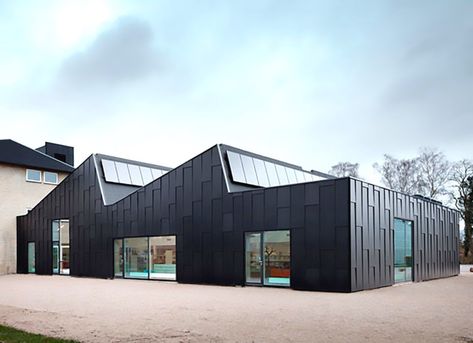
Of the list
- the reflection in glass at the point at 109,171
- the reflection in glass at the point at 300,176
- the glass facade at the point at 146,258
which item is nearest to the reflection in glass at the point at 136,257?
the glass facade at the point at 146,258

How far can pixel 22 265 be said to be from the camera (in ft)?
95.2

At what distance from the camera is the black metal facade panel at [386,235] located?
1538cm

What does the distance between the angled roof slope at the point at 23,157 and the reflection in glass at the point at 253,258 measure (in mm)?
19026

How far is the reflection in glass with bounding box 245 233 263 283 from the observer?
17.1 meters

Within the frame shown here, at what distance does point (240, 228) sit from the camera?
1773 centimetres

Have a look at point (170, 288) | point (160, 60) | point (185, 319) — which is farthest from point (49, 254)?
point (185, 319)

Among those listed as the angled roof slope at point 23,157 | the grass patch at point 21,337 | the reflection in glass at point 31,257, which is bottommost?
the reflection in glass at point 31,257

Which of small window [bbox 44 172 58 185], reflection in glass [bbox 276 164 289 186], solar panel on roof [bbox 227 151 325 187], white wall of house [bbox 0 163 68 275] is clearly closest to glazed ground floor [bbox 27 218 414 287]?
white wall of house [bbox 0 163 68 275]

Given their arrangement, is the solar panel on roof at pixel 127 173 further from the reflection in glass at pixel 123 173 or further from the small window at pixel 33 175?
the small window at pixel 33 175

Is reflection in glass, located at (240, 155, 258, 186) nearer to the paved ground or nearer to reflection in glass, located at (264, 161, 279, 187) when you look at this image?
reflection in glass, located at (264, 161, 279, 187)

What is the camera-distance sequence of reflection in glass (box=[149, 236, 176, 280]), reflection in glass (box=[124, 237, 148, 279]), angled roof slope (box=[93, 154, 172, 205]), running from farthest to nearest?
1. angled roof slope (box=[93, 154, 172, 205])
2. reflection in glass (box=[124, 237, 148, 279])
3. reflection in glass (box=[149, 236, 176, 280])

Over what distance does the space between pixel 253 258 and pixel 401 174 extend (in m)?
28.9

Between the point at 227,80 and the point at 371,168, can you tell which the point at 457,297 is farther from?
the point at 371,168

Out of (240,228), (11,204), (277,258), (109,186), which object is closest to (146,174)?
(109,186)
